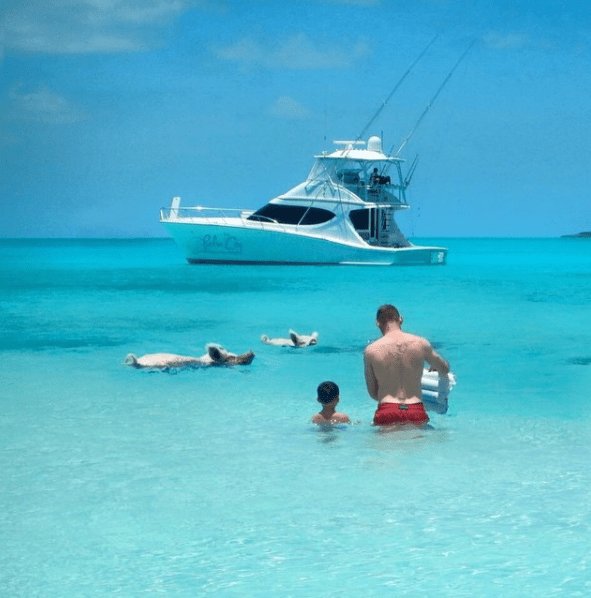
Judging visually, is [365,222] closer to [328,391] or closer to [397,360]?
[328,391]

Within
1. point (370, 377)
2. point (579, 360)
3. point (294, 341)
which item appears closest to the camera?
point (370, 377)

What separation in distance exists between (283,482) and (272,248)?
3543 centimetres

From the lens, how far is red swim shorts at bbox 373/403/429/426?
7.06 meters

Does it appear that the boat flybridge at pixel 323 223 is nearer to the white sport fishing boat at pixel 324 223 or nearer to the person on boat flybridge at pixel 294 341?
the white sport fishing boat at pixel 324 223

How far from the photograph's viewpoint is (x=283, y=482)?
6797mm

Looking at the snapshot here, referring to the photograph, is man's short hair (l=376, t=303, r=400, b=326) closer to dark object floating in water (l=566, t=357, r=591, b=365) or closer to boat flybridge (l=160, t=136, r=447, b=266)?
dark object floating in water (l=566, t=357, r=591, b=365)

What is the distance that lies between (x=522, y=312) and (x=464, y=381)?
455 inches

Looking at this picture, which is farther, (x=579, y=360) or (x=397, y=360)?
(x=579, y=360)

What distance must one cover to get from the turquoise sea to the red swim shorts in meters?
0.26

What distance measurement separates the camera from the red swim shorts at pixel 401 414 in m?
7.06

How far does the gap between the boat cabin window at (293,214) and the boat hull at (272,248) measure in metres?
0.51

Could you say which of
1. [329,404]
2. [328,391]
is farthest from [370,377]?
[329,404]

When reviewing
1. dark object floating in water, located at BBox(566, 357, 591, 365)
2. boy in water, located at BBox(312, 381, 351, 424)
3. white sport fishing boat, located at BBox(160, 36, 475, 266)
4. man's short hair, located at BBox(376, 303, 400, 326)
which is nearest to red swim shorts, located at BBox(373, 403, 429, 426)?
man's short hair, located at BBox(376, 303, 400, 326)

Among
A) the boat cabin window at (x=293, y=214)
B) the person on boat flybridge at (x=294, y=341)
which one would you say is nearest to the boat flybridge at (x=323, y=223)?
the boat cabin window at (x=293, y=214)
